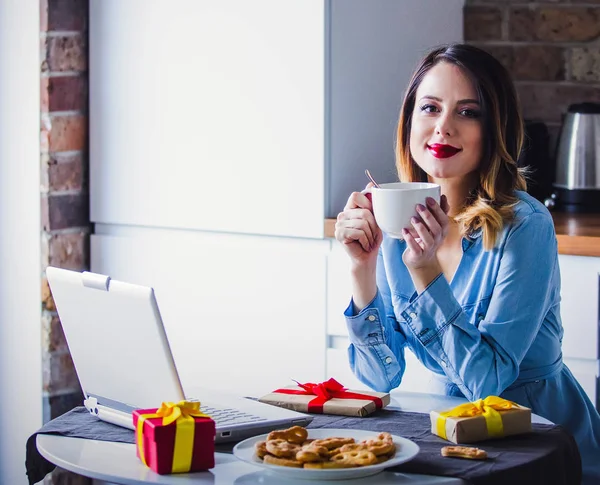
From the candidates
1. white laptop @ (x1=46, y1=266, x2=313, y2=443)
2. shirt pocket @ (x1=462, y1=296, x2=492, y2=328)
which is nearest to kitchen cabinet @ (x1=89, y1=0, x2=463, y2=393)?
shirt pocket @ (x1=462, y1=296, x2=492, y2=328)

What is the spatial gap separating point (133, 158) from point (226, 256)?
1.16ft

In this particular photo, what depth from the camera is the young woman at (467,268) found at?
157cm

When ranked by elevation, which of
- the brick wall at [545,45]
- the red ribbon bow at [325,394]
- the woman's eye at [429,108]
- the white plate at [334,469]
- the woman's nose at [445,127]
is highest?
the brick wall at [545,45]

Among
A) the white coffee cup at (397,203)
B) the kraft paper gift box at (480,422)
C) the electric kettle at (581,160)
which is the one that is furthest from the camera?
the electric kettle at (581,160)

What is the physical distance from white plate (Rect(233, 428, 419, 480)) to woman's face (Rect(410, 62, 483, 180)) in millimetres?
614

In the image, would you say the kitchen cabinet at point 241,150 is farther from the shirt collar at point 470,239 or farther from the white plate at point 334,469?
the white plate at point 334,469

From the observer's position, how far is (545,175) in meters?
2.57

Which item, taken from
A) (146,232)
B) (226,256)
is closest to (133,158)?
(146,232)

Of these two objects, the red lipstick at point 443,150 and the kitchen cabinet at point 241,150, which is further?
the kitchen cabinet at point 241,150

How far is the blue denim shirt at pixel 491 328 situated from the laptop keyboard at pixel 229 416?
1.03ft

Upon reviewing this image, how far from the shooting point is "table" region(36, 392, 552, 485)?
46.0 inches

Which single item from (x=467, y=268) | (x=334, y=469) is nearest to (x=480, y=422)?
(x=334, y=469)

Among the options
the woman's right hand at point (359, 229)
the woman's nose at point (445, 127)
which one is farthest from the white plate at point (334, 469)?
the woman's nose at point (445, 127)

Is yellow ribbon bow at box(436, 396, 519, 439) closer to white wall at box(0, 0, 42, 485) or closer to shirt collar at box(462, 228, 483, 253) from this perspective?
shirt collar at box(462, 228, 483, 253)
